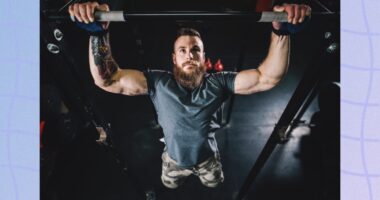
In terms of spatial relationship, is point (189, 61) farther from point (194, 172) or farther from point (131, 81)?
point (194, 172)

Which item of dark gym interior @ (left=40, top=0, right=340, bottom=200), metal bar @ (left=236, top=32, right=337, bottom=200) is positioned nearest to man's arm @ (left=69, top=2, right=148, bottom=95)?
dark gym interior @ (left=40, top=0, right=340, bottom=200)

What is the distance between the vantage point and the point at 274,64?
108 cm

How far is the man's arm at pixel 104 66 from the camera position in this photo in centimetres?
82

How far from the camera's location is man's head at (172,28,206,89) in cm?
118

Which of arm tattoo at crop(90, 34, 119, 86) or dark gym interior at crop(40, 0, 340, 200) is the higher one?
arm tattoo at crop(90, 34, 119, 86)

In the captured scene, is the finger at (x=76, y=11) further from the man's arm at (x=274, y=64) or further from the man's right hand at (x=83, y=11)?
the man's arm at (x=274, y=64)

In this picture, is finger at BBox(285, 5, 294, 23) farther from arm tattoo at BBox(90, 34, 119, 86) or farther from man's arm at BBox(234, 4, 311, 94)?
arm tattoo at BBox(90, 34, 119, 86)

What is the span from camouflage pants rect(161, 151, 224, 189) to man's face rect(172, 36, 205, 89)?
1.64 feet
